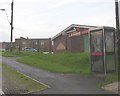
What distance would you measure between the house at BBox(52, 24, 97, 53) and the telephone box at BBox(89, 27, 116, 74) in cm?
2272

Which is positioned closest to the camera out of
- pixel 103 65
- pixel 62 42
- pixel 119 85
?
pixel 119 85

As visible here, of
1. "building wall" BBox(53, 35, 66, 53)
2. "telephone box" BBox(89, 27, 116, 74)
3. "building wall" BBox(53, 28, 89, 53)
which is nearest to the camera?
"telephone box" BBox(89, 27, 116, 74)

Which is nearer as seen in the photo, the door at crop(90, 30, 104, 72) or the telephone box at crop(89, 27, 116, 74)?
the telephone box at crop(89, 27, 116, 74)

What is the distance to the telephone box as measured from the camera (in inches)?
606

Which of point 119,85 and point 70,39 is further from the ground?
point 70,39

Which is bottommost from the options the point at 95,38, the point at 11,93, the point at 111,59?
the point at 11,93

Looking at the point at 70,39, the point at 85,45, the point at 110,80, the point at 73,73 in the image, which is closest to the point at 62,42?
the point at 70,39

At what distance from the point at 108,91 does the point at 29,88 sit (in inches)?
137

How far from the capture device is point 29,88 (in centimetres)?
1285

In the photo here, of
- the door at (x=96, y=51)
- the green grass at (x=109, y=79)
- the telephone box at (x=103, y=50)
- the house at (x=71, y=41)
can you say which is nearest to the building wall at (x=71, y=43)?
the house at (x=71, y=41)

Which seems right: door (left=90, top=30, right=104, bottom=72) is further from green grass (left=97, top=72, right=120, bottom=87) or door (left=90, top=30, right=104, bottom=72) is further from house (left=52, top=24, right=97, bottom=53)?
house (left=52, top=24, right=97, bottom=53)

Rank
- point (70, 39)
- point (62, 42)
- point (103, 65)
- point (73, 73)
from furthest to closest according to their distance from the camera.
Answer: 1. point (62, 42)
2. point (70, 39)
3. point (73, 73)
4. point (103, 65)

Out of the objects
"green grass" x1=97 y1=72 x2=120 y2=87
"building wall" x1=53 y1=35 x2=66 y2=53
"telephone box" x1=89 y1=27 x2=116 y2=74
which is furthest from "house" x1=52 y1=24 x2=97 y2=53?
"green grass" x1=97 y1=72 x2=120 y2=87

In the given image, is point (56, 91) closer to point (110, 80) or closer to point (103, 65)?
point (110, 80)
